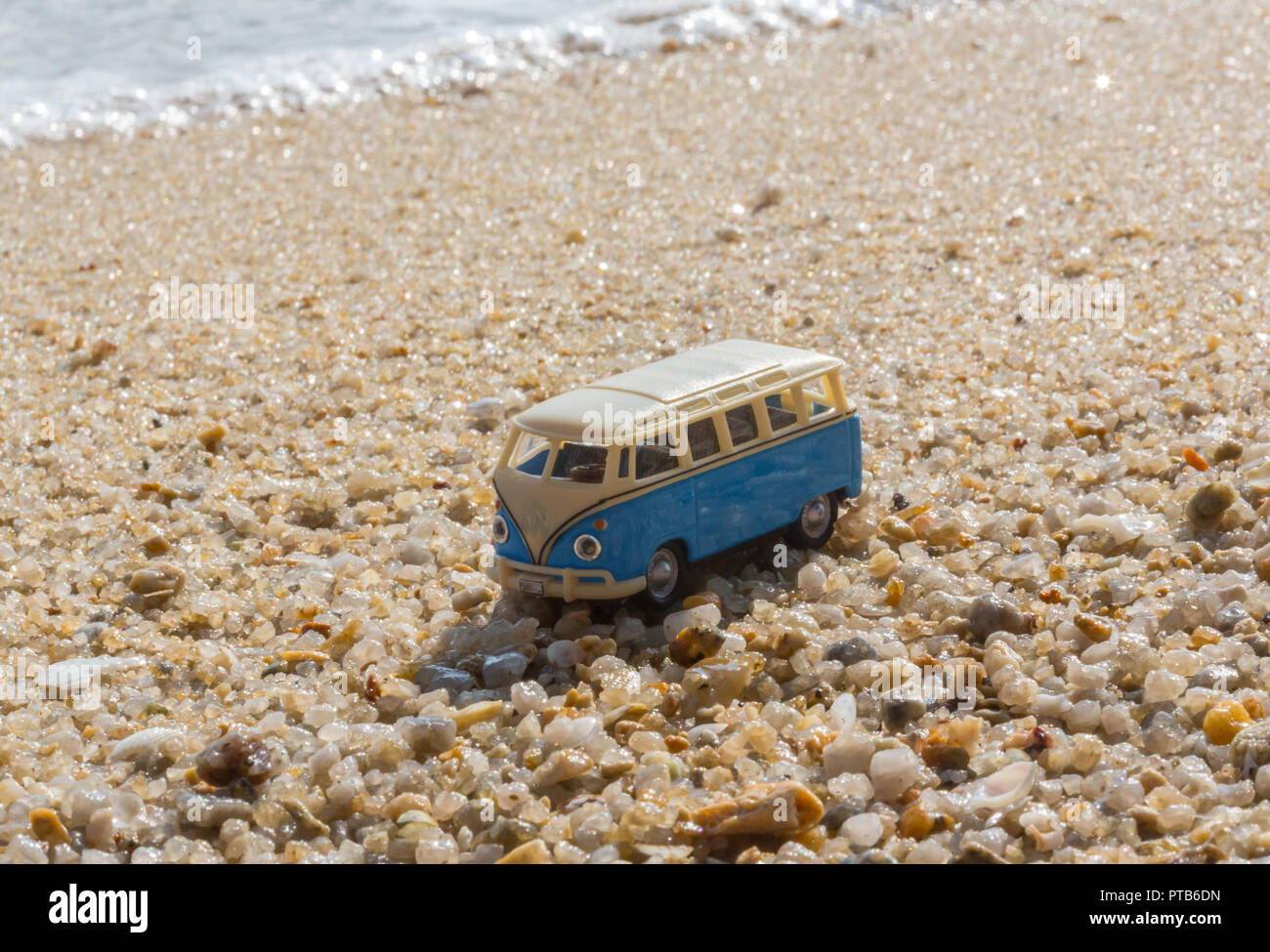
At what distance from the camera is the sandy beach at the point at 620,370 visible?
17.6 feet

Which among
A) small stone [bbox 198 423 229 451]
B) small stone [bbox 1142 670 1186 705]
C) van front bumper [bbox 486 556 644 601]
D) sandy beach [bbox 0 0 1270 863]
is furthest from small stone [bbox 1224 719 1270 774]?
small stone [bbox 198 423 229 451]

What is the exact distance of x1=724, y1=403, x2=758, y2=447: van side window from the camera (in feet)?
22.6

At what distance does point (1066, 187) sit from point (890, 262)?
2585mm

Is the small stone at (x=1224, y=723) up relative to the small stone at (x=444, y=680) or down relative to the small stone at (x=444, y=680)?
down

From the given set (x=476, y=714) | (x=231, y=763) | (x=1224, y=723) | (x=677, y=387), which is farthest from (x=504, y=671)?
(x=1224, y=723)

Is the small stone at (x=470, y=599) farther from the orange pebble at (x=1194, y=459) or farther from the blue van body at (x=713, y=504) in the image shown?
the orange pebble at (x=1194, y=459)

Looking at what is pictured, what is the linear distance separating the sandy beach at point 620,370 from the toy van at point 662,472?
1.13 feet

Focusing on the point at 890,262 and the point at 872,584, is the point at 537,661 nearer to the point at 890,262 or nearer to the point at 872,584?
the point at 872,584

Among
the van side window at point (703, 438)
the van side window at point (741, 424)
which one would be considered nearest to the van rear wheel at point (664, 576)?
the van side window at point (703, 438)

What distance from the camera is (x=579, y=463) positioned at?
658 cm

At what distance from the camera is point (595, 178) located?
46.7ft

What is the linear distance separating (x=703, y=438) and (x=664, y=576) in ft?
2.35

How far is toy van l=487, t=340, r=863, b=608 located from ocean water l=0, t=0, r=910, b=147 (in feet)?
42.7

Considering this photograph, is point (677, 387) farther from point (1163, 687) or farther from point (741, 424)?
point (1163, 687)
